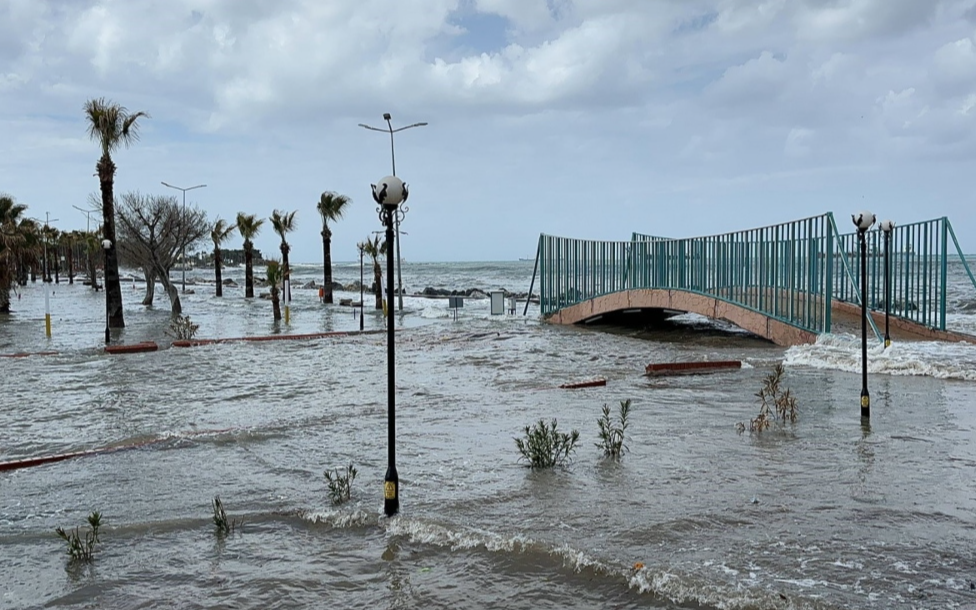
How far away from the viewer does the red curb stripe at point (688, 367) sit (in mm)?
15297

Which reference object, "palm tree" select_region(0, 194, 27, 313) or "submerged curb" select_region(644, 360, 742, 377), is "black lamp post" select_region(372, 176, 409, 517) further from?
"palm tree" select_region(0, 194, 27, 313)

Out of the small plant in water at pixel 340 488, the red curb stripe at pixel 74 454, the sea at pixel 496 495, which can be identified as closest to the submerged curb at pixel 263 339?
the sea at pixel 496 495

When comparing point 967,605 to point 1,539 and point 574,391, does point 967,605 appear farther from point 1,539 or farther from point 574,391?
point 574,391

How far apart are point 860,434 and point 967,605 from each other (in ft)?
15.5

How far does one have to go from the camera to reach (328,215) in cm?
5234

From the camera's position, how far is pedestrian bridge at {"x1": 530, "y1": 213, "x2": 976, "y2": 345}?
18.8 metres

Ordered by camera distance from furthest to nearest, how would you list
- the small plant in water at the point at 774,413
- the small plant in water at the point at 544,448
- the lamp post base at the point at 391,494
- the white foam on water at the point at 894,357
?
1. the white foam on water at the point at 894,357
2. the small plant in water at the point at 774,413
3. the small plant in water at the point at 544,448
4. the lamp post base at the point at 391,494

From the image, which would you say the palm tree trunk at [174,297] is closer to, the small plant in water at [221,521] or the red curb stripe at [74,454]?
the red curb stripe at [74,454]

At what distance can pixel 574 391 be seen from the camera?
1311 centimetres

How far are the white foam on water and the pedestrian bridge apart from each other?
2.14 ft

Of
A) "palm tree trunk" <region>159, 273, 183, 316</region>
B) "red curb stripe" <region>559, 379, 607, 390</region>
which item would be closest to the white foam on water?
"red curb stripe" <region>559, 379, 607, 390</region>

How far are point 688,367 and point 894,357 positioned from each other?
151 inches

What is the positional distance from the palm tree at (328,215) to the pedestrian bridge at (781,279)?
26.0 m

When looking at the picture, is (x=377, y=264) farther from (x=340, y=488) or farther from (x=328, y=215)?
(x=340, y=488)
